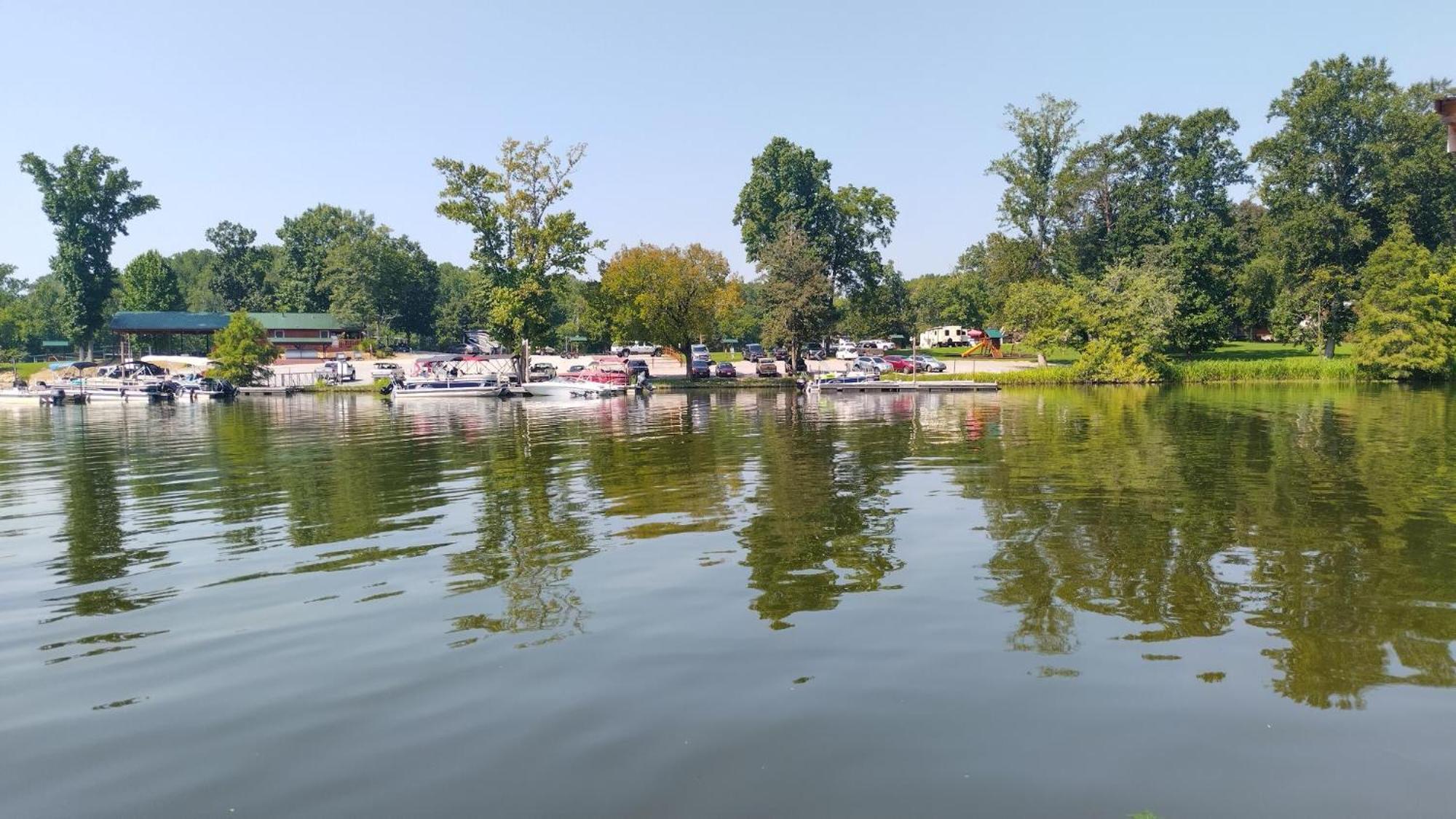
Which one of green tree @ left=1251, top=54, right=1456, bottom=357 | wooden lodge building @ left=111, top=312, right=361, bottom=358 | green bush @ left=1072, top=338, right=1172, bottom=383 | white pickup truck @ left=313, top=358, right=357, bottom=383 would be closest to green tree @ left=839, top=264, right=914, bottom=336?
green bush @ left=1072, top=338, right=1172, bottom=383

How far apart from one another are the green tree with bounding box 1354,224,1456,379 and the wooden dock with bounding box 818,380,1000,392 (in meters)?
30.5

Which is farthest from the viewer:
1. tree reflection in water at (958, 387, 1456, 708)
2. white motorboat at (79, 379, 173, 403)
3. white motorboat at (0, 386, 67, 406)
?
white motorboat at (79, 379, 173, 403)

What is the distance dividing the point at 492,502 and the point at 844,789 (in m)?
15.9

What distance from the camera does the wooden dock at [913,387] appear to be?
72938 mm

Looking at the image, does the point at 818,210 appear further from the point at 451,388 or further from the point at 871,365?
the point at 451,388

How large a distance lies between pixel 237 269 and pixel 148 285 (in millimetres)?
13272

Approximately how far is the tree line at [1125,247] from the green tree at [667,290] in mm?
179

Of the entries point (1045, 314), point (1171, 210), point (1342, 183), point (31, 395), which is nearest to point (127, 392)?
point (31, 395)

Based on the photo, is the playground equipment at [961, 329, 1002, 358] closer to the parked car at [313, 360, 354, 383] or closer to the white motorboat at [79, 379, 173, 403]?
the parked car at [313, 360, 354, 383]

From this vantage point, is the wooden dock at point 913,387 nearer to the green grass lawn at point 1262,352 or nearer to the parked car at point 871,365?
the parked car at point 871,365

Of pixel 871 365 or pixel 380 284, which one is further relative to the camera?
pixel 380 284

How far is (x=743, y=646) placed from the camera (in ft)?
33.8

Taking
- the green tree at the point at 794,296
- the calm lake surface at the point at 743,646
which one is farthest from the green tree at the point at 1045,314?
the calm lake surface at the point at 743,646

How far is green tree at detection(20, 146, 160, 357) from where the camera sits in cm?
11544
